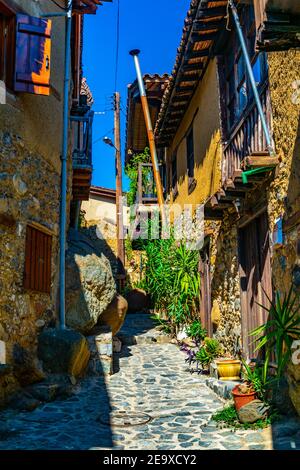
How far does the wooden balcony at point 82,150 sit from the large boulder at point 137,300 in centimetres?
725

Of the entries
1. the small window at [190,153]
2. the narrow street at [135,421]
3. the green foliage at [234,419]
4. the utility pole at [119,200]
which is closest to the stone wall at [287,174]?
the green foliage at [234,419]

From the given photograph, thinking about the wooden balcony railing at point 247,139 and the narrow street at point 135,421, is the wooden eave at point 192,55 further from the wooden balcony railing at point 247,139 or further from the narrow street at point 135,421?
the narrow street at point 135,421

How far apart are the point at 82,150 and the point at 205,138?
2.86 m

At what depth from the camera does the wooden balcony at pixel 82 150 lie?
9938 mm

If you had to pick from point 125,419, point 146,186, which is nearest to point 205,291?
point 125,419

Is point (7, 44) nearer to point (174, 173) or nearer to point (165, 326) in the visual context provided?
point (174, 173)

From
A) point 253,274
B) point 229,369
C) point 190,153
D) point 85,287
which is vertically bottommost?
point 229,369

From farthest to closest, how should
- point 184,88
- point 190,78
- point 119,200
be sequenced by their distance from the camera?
point 119,200 < point 184,88 < point 190,78

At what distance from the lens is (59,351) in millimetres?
7367

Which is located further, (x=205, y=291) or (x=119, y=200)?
(x=119, y=200)

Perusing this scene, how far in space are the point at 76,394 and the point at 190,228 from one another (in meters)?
5.78

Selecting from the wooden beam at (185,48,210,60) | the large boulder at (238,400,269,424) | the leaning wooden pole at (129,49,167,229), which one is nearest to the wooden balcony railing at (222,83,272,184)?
the wooden beam at (185,48,210,60)

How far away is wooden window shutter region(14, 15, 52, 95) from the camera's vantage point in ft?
23.5

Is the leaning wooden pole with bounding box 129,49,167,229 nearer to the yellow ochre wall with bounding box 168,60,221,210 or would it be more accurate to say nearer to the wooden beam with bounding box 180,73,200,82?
the yellow ochre wall with bounding box 168,60,221,210
